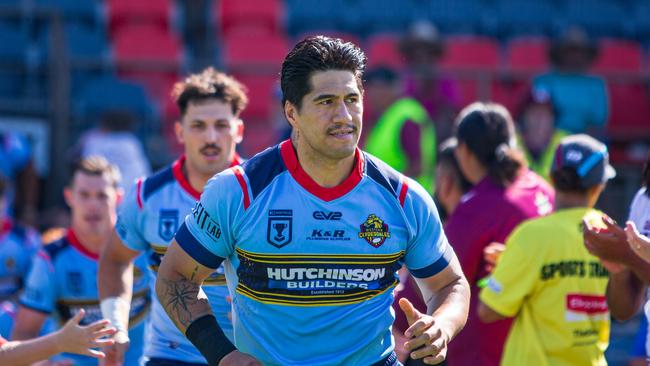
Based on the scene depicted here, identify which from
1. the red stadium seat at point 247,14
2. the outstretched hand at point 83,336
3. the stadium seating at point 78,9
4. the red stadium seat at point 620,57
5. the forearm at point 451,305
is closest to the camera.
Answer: the forearm at point 451,305

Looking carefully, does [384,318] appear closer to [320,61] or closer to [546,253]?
[320,61]

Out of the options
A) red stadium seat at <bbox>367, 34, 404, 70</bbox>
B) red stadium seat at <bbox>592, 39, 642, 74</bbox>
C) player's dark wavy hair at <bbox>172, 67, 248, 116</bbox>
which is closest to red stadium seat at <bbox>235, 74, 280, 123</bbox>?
red stadium seat at <bbox>367, 34, 404, 70</bbox>

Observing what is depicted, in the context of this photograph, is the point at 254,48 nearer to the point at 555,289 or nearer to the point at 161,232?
the point at 161,232

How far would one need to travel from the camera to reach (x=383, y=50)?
12.5 m

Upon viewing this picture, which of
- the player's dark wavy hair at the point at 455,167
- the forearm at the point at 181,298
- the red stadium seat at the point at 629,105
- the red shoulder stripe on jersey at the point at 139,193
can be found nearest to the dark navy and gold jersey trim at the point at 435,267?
the forearm at the point at 181,298

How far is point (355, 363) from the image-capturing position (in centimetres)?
409

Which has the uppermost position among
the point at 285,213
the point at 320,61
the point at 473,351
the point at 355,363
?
the point at 320,61

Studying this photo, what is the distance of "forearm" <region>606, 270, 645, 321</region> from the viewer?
4.88 metres

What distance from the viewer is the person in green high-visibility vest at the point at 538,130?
984cm

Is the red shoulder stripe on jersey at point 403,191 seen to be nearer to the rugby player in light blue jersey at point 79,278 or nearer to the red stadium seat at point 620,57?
the rugby player in light blue jersey at point 79,278

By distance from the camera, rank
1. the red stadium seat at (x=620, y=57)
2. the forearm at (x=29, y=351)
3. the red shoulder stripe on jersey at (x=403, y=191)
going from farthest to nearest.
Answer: the red stadium seat at (x=620, y=57)
the forearm at (x=29, y=351)
the red shoulder stripe on jersey at (x=403, y=191)

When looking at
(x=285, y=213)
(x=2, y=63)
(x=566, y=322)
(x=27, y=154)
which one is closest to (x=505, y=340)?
(x=566, y=322)

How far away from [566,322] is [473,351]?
0.70 metres

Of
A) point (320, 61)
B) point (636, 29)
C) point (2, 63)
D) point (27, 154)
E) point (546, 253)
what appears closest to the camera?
point (320, 61)
